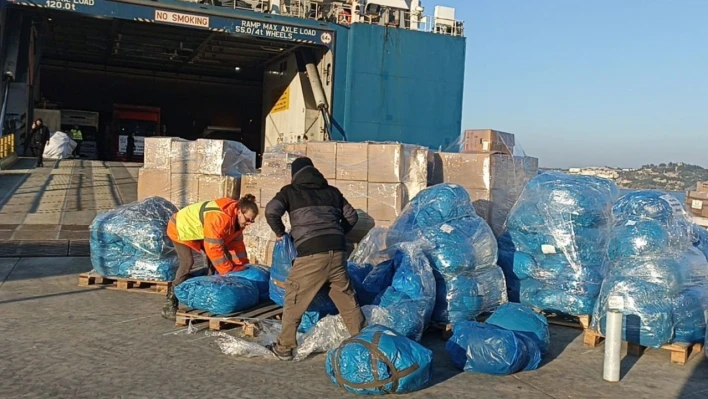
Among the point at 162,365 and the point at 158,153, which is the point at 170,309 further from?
the point at 158,153

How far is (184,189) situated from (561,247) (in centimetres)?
573

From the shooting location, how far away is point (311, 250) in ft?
16.9

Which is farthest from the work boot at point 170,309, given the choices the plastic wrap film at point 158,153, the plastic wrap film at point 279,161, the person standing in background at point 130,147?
the person standing in background at point 130,147

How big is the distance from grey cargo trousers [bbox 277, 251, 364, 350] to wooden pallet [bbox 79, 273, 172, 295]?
287cm

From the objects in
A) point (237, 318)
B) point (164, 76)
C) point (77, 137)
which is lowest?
point (237, 318)

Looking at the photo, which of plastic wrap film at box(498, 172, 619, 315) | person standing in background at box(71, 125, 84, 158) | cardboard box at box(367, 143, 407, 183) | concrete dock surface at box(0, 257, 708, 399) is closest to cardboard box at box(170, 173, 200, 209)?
cardboard box at box(367, 143, 407, 183)

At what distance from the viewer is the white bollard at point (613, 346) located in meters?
5.12

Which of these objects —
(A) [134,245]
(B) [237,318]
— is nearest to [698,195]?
(B) [237,318]

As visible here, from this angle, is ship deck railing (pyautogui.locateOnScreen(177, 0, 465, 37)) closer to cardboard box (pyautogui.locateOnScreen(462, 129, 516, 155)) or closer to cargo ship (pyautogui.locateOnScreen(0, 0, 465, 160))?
cargo ship (pyautogui.locateOnScreen(0, 0, 465, 160))

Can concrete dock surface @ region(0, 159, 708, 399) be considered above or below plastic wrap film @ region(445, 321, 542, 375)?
below

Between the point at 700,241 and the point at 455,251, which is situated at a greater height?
the point at 700,241

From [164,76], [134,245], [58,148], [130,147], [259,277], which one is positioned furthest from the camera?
[164,76]

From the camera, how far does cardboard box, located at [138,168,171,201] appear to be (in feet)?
33.1

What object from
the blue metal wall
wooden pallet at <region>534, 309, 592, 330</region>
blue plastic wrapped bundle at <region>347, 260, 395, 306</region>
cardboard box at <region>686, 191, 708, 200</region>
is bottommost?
wooden pallet at <region>534, 309, 592, 330</region>
